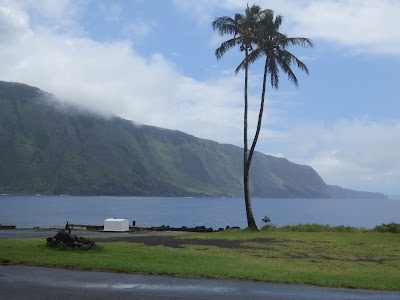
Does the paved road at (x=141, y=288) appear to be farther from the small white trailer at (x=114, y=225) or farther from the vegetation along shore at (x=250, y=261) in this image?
the small white trailer at (x=114, y=225)

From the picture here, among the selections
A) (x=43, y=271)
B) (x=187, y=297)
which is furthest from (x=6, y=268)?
(x=187, y=297)

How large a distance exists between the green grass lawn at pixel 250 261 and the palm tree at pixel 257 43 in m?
16.8

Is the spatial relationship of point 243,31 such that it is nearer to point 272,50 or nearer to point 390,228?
point 272,50

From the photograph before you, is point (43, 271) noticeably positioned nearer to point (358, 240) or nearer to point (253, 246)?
point (253, 246)

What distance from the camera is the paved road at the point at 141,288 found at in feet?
42.2

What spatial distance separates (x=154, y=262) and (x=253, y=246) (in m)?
10.7

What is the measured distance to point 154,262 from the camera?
18922 millimetres

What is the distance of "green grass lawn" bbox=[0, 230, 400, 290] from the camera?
1636cm

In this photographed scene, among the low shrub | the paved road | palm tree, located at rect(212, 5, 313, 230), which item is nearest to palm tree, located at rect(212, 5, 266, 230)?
palm tree, located at rect(212, 5, 313, 230)

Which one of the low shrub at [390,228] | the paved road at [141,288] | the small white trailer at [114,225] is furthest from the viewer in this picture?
the small white trailer at [114,225]

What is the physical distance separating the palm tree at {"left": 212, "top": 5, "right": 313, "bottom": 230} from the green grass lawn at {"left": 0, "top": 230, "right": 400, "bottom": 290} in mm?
16792

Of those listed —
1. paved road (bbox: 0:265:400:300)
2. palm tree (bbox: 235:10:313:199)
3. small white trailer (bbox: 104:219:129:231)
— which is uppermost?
palm tree (bbox: 235:10:313:199)

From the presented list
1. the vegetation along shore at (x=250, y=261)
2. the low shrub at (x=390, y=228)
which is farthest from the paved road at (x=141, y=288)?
the low shrub at (x=390, y=228)

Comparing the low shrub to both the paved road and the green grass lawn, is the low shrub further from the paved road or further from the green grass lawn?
the paved road
